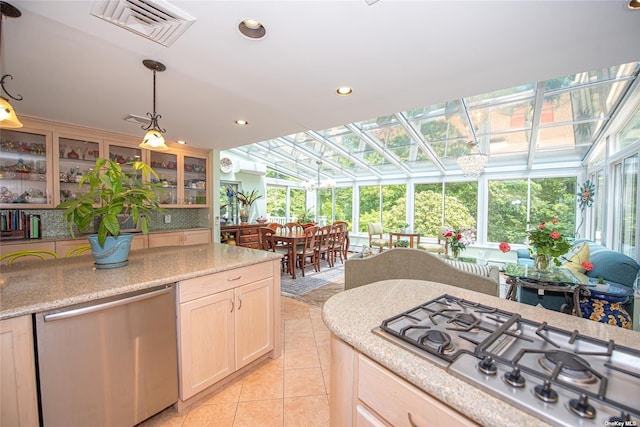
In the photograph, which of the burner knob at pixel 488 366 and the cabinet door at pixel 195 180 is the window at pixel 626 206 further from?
the cabinet door at pixel 195 180

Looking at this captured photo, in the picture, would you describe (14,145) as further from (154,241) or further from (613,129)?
(613,129)

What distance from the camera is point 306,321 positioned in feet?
9.87

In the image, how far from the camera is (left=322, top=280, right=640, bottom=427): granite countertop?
1.92 ft

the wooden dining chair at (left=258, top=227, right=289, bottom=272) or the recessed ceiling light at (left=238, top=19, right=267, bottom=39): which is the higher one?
the recessed ceiling light at (left=238, top=19, right=267, bottom=39)

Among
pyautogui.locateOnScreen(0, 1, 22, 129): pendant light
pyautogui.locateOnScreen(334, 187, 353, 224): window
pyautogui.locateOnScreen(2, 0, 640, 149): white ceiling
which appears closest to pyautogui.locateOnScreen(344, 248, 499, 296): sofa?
pyautogui.locateOnScreen(2, 0, 640, 149): white ceiling

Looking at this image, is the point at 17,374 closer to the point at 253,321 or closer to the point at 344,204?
the point at 253,321

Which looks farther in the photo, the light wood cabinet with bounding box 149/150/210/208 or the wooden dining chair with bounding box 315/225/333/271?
the wooden dining chair with bounding box 315/225/333/271

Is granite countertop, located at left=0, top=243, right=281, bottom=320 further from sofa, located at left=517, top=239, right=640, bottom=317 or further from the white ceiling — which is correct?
sofa, located at left=517, top=239, right=640, bottom=317

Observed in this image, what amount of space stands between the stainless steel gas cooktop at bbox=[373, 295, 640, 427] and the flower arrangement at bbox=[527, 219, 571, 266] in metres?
2.15

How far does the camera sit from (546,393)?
0.58 metres

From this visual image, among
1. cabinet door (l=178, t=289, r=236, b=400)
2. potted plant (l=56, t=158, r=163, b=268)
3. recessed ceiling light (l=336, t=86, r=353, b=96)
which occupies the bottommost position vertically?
cabinet door (l=178, t=289, r=236, b=400)

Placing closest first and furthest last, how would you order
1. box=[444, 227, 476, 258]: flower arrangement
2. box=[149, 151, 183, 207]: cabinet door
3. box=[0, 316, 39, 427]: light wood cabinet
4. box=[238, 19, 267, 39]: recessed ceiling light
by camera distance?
box=[0, 316, 39, 427]: light wood cabinet < box=[238, 19, 267, 39]: recessed ceiling light < box=[444, 227, 476, 258]: flower arrangement < box=[149, 151, 183, 207]: cabinet door

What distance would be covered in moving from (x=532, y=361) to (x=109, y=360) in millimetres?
1884

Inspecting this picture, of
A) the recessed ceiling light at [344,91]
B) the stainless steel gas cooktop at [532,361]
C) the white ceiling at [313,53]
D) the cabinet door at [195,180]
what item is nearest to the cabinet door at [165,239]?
the cabinet door at [195,180]
